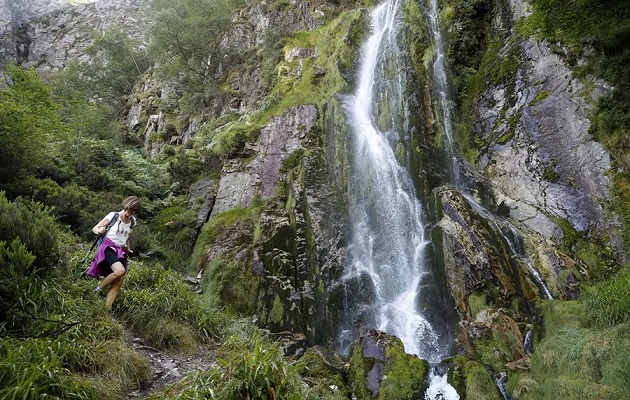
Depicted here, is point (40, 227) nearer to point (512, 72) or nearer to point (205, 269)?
point (205, 269)

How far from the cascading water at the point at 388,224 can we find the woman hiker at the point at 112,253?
608 cm

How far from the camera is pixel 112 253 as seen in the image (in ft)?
17.1

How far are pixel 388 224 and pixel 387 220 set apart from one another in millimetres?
142

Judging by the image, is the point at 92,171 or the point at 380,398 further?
the point at 92,171

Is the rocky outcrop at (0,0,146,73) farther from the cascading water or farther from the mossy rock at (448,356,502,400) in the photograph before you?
the mossy rock at (448,356,502,400)

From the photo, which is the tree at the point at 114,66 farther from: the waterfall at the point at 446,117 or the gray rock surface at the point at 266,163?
the waterfall at the point at 446,117

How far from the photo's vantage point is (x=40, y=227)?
4.35 m

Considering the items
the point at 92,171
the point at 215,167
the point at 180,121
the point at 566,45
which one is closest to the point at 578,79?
the point at 566,45

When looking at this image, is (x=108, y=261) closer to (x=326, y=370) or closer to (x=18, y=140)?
(x=326, y=370)

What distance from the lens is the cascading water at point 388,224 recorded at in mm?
9828

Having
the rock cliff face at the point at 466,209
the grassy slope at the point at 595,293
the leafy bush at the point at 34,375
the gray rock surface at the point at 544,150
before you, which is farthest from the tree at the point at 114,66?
the leafy bush at the point at 34,375

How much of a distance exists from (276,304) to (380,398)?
13.1 feet

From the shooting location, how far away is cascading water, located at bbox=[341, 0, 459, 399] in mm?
9828

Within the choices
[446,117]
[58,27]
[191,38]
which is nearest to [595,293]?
[446,117]
